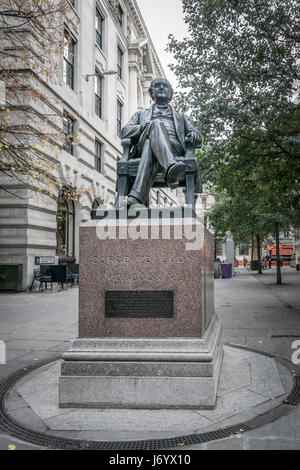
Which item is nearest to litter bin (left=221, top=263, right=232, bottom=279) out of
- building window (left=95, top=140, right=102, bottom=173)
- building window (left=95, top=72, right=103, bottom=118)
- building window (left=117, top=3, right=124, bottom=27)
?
building window (left=95, top=140, right=102, bottom=173)

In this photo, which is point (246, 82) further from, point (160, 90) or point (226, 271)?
point (226, 271)

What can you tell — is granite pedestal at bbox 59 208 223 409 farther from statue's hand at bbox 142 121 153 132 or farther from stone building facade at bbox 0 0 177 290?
stone building facade at bbox 0 0 177 290

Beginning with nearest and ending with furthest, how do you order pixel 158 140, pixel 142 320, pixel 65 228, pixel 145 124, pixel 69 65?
1. pixel 142 320
2. pixel 158 140
3. pixel 145 124
4. pixel 65 228
5. pixel 69 65

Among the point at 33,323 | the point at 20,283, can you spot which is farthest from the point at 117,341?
the point at 20,283

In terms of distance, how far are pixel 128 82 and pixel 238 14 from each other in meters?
21.9

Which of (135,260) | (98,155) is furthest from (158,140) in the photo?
(98,155)

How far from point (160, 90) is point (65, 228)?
1549 centimetres

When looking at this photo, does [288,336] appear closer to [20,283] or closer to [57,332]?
[57,332]

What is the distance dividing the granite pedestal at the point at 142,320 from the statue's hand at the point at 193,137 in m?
1.32

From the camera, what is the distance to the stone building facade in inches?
602

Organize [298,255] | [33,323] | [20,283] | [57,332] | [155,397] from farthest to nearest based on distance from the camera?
[298,255]
[20,283]
[33,323]
[57,332]
[155,397]

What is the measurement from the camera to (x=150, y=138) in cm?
477

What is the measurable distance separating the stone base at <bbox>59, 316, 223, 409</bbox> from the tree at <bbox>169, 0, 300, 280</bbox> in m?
7.23

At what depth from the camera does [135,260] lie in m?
4.04
